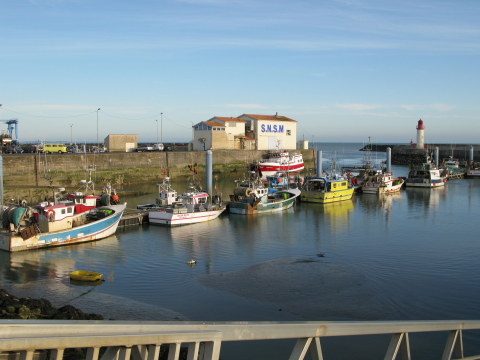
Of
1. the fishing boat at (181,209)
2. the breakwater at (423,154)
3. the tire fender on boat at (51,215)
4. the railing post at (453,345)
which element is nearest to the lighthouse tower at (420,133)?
the breakwater at (423,154)

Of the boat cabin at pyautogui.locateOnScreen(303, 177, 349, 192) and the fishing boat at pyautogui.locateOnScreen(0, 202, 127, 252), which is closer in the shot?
the fishing boat at pyautogui.locateOnScreen(0, 202, 127, 252)

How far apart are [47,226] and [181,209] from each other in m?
8.13

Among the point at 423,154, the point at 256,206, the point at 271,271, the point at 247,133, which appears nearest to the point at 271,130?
the point at 247,133

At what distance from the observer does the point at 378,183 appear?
46.7 m

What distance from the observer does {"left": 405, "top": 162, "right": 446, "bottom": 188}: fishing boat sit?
169 feet

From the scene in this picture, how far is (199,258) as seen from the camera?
21.2 m

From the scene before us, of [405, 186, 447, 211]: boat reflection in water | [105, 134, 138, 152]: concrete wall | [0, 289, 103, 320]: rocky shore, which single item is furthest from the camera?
[105, 134, 138, 152]: concrete wall

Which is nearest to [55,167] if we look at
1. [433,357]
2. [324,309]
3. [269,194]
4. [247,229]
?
[269,194]

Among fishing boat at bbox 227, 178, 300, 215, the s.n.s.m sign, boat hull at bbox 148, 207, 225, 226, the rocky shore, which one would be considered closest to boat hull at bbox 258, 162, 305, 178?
the s.n.s.m sign

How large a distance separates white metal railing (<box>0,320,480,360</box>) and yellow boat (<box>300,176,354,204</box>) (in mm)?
35155

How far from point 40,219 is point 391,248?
16.4 m

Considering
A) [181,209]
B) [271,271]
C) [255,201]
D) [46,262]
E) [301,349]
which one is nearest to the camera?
[301,349]

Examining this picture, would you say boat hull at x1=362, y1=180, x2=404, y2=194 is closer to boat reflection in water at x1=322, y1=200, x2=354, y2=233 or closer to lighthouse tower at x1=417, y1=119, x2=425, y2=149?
boat reflection in water at x1=322, y1=200, x2=354, y2=233

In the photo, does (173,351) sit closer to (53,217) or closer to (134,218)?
(53,217)
